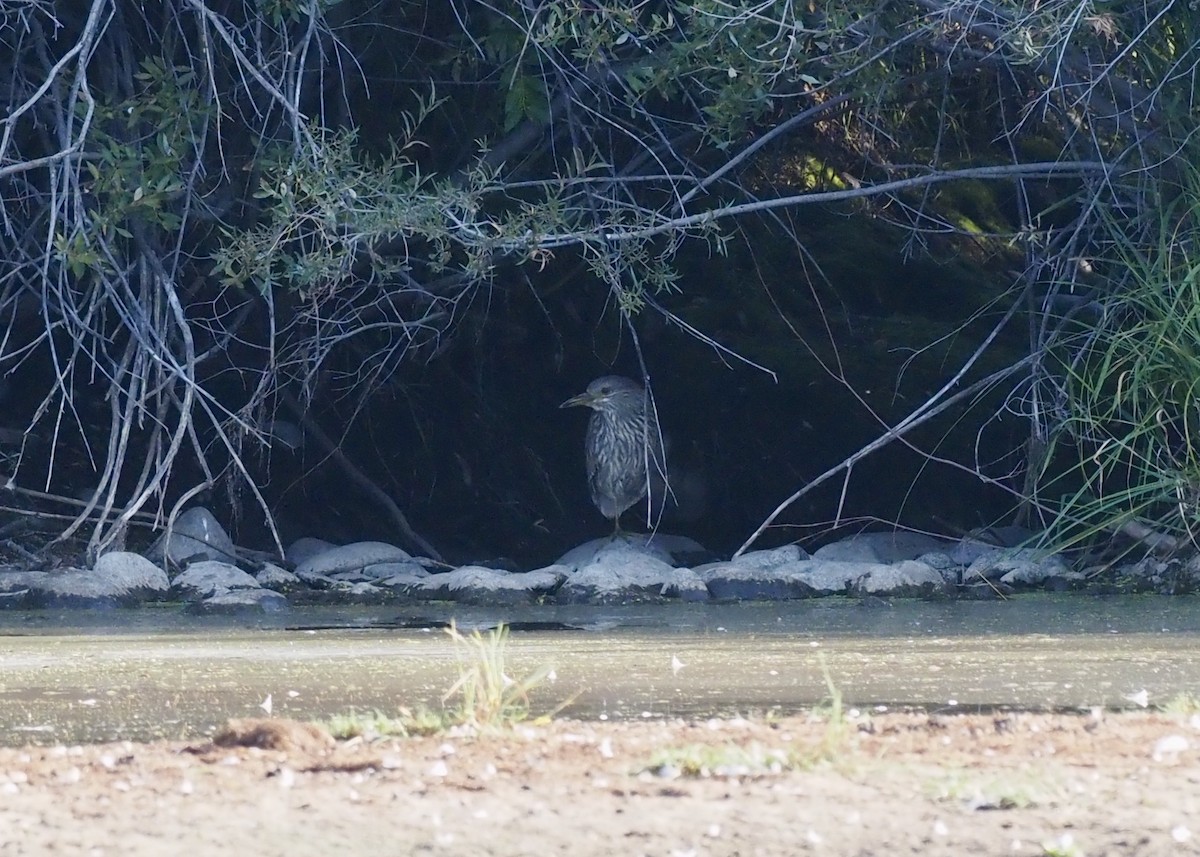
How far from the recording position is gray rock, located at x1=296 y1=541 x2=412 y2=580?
7605mm

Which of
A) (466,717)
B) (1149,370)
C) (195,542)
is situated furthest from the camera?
(195,542)

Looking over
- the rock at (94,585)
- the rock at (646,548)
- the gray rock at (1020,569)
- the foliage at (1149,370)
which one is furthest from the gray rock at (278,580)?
the foliage at (1149,370)

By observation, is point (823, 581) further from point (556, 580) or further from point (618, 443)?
point (618, 443)

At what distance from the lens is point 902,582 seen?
690 cm

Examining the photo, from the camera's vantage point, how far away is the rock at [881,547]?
7.69 meters

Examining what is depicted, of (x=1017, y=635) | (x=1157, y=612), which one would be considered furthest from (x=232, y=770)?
(x=1157, y=612)

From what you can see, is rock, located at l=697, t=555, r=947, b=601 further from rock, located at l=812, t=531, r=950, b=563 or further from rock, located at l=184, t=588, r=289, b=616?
rock, located at l=184, t=588, r=289, b=616

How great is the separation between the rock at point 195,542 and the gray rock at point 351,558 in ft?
1.08

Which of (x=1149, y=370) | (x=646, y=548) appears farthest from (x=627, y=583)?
(x=1149, y=370)

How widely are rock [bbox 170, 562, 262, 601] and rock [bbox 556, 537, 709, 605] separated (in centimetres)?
122

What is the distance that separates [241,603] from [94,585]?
1.73 feet

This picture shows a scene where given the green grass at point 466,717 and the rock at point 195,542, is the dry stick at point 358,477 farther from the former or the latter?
the green grass at point 466,717

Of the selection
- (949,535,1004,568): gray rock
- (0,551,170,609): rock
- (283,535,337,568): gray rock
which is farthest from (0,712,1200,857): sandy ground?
(283,535,337,568): gray rock

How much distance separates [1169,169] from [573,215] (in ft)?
7.15
